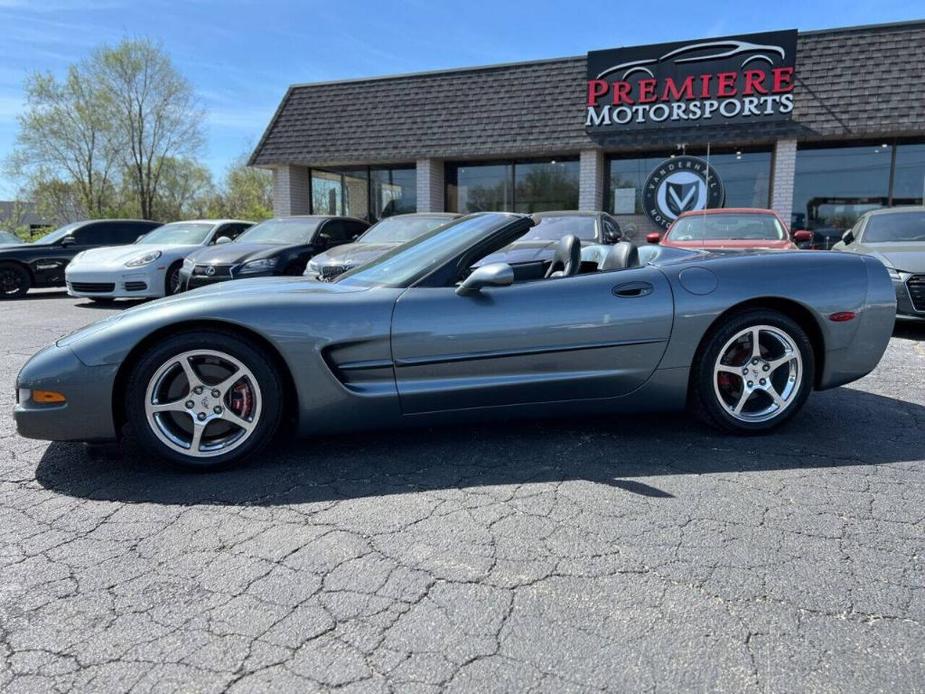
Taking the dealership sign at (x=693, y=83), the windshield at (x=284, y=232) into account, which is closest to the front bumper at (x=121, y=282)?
the windshield at (x=284, y=232)

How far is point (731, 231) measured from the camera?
8570 mm

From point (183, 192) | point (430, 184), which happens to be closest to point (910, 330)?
point (430, 184)

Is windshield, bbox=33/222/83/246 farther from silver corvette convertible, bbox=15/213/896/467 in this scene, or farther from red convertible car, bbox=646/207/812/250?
silver corvette convertible, bbox=15/213/896/467

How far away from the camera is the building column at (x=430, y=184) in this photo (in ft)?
47.8

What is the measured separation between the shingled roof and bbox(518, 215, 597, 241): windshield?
573 cm

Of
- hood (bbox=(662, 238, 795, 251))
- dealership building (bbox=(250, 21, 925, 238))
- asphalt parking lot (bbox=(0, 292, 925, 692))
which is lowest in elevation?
asphalt parking lot (bbox=(0, 292, 925, 692))

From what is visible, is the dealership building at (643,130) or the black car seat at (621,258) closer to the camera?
the black car seat at (621,258)

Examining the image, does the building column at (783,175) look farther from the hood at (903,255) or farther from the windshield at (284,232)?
the windshield at (284,232)

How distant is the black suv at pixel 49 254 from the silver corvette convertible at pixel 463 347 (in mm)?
10606

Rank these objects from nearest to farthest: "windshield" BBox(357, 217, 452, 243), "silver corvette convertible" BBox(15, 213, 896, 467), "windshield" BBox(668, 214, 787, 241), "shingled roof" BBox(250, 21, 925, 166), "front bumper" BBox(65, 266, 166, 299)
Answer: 1. "silver corvette convertible" BBox(15, 213, 896, 467)
2. "windshield" BBox(668, 214, 787, 241)
3. "windshield" BBox(357, 217, 452, 243)
4. "front bumper" BBox(65, 266, 166, 299)
5. "shingled roof" BBox(250, 21, 925, 166)

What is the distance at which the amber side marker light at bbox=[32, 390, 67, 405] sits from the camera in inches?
113

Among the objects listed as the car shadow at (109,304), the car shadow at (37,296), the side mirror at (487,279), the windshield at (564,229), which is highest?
the windshield at (564,229)

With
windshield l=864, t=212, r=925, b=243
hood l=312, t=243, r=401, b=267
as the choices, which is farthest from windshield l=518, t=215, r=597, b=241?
windshield l=864, t=212, r=925, b=243

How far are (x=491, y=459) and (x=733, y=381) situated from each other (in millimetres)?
1432
